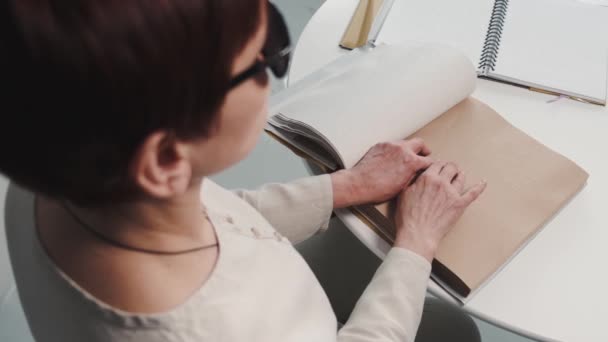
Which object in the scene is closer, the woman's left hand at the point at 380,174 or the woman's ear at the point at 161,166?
the woman's ear at the point at 161,166

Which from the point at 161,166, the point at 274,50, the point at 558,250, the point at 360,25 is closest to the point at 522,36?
the point at 360,25

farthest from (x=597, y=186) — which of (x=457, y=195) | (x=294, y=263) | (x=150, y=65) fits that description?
(x=150, y=65)

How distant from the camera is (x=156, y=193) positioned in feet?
1.40

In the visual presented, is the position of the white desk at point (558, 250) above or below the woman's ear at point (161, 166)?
below

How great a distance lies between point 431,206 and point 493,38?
42 cm

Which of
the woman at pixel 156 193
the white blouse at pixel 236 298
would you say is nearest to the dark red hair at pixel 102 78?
the woman at pixel 156 193

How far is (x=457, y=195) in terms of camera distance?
2.44 ft

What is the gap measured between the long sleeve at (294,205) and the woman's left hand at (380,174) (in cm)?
3

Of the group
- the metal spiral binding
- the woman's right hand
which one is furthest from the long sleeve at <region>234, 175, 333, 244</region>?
the metal spiral binding

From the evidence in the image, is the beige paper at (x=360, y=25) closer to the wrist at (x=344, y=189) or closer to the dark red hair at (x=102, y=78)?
the wrist at (x=344, y=189)

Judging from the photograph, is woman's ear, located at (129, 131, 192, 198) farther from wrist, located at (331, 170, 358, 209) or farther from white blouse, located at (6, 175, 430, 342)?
wrist, located at (331, 170, 358, 209)

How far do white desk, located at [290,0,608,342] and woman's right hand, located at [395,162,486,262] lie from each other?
0.05 metres

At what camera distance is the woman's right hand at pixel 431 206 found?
71 cm

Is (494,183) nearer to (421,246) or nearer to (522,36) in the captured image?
(421,246)
